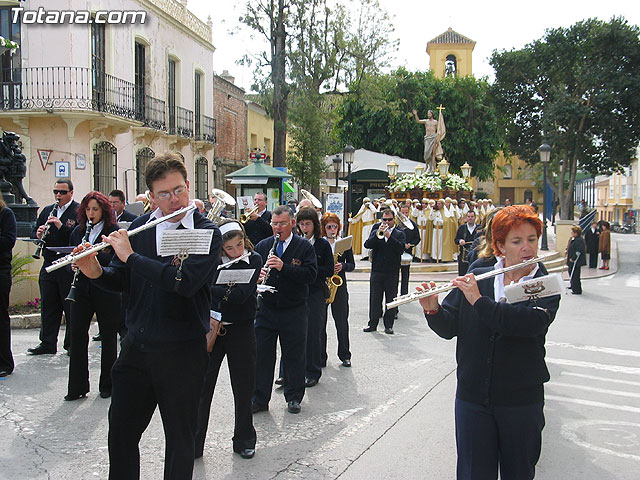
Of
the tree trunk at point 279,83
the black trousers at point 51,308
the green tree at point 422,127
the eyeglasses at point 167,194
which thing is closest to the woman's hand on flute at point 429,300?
the eyeglasses at point 167,194

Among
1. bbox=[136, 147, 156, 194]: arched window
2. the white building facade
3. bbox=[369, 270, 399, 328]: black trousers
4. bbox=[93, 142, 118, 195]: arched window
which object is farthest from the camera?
bbox=[136, 147, 156, 194]: arched window

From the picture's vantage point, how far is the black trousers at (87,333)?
609cm

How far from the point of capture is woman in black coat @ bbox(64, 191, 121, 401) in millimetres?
6098

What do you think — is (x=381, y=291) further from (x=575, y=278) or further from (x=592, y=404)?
(x=575, y=278)

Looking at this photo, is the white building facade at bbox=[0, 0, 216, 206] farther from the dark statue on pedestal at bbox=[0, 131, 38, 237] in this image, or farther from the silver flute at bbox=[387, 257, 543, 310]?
the silver flute at bbox=[387, 257, 543, 310]

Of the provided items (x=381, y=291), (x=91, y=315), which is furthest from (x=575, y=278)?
(x=91, y=315)

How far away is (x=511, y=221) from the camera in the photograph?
330 centimetres

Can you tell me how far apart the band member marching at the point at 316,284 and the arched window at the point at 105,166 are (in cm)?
1482

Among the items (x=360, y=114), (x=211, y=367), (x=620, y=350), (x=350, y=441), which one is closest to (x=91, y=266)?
(x=211, y=367)

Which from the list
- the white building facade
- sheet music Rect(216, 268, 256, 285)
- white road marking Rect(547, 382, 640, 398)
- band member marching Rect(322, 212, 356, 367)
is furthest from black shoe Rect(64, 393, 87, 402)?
the white building facade

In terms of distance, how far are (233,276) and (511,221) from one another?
2.31m

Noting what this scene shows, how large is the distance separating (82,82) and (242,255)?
15814mm

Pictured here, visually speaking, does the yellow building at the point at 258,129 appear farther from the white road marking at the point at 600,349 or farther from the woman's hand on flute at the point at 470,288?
the woman's hand on flute at the point at 470,288

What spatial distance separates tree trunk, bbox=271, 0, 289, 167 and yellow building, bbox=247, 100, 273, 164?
37.0ft
